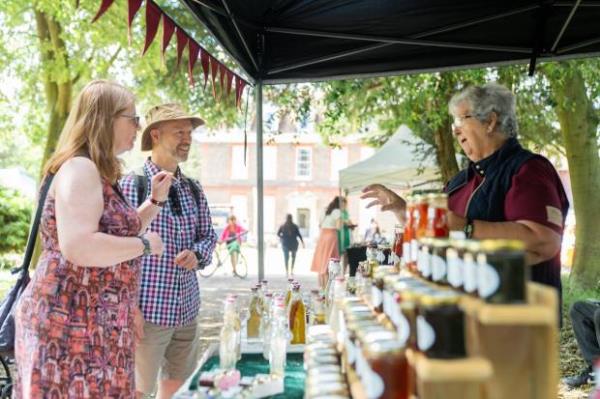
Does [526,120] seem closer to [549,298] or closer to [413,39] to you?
[413,39]

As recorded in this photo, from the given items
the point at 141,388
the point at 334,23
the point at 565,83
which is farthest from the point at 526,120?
the point at 141,388

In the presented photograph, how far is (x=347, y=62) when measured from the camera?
4.17 metres

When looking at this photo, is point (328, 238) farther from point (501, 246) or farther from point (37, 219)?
point (501, 246)

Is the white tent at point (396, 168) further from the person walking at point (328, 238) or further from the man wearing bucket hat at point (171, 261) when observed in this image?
the man wearing bucket hat at point (171, 261)

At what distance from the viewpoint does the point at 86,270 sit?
6.38ft

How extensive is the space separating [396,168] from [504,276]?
30.7ft

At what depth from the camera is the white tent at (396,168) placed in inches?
407

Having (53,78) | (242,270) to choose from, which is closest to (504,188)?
(53,78)

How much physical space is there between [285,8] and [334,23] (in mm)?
334

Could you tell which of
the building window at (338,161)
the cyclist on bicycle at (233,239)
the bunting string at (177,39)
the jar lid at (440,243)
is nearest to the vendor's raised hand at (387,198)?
the bunting string at (177,39)

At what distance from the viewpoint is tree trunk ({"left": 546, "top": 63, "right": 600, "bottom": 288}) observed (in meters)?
8.12

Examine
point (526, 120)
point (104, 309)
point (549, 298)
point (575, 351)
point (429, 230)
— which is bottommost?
point (575, 351)

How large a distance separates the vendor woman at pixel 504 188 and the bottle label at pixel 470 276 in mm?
783

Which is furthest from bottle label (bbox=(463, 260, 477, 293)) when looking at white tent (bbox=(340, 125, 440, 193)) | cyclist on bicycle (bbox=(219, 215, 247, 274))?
cyclist on bicycle (bbox=(219, 215, 247, 274))
